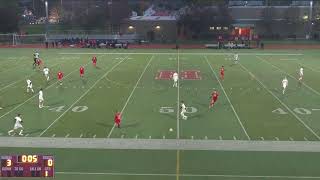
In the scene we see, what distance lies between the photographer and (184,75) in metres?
37.8

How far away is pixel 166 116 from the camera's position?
933 inches

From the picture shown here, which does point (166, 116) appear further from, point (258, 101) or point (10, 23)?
point (10, 23)

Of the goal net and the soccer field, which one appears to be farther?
the goal net

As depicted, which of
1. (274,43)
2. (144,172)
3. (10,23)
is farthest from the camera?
(10,23)

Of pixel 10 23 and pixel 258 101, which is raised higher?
pixel 10 23

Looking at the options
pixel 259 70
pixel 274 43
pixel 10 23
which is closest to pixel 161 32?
pixel 274 43

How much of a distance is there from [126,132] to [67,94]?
969 centimetres
